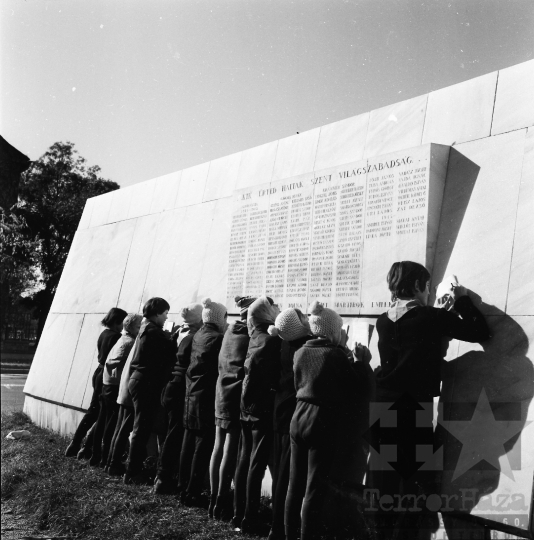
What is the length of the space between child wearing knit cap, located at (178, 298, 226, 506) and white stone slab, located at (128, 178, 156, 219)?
360 cm

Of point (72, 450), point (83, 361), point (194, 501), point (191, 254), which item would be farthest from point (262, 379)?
point (83, 361)

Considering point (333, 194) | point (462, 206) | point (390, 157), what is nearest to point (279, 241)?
point (333, 194)

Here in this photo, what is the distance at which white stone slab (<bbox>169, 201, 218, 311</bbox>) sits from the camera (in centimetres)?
667

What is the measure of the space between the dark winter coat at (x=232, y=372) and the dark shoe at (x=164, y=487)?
97 centimetres

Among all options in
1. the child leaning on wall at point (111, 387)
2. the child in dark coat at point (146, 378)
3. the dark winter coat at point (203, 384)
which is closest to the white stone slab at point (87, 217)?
the child leaning on wall at point (111, 387)

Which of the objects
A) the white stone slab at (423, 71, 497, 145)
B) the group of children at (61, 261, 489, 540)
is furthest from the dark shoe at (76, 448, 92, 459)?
the white stone slab at (423, 71, 497, 145)

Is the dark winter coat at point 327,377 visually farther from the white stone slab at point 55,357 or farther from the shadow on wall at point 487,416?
the white stone slab at point 55,357

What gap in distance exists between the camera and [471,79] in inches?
170

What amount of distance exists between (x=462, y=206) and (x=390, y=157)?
28.8 inches

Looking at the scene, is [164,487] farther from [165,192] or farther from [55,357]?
[55,357]

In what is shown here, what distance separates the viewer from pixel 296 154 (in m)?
5.84

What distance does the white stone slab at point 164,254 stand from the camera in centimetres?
719

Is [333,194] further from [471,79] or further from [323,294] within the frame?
[471,79]

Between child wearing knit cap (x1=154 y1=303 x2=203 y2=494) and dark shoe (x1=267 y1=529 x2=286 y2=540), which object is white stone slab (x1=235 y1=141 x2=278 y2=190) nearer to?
child wearing knit cap (x1=154 y1=303 x2=203 y2=494)
